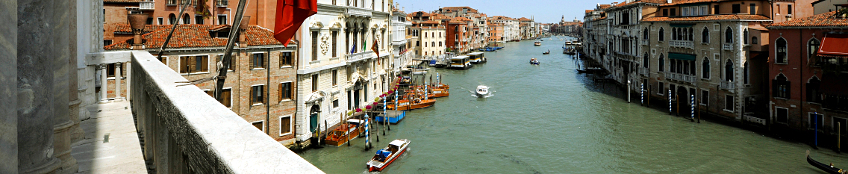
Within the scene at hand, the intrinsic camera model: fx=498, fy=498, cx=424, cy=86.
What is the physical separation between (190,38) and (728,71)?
72.5 ft

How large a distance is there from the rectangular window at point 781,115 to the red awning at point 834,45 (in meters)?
3.01

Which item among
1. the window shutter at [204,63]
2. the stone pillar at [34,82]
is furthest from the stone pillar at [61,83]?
the window shutter at [204,63]

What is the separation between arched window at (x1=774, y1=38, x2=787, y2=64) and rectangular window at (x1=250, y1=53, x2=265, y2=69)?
1908 centimetres

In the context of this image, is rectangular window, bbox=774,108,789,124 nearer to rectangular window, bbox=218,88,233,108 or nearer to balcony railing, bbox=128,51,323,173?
rectangular window, bbox=218,88,233,108

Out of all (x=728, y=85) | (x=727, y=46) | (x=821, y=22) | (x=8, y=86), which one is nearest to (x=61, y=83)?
(x=8, y=86)

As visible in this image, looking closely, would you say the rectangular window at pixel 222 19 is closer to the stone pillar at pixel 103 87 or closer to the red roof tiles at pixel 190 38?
the red roof tiles at pixel 190 38

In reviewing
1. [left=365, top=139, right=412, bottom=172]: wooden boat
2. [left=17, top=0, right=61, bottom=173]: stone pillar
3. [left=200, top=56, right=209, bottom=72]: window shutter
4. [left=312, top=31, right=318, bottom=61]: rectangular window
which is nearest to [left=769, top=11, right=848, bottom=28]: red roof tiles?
[left=365, top=139, right=412, bottom=172]: wooden boat

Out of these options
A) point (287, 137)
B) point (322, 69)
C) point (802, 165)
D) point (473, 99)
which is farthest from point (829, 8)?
point (287, 137)

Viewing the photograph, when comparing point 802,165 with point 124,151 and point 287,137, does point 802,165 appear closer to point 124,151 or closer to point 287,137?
point 287,137

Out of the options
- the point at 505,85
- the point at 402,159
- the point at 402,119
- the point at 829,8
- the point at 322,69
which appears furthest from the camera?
the point at 505,85

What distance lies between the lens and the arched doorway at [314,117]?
18222mm

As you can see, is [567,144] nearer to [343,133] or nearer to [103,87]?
[343,133]

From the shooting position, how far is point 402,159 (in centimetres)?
1706

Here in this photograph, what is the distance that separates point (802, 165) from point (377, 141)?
1427 cm
